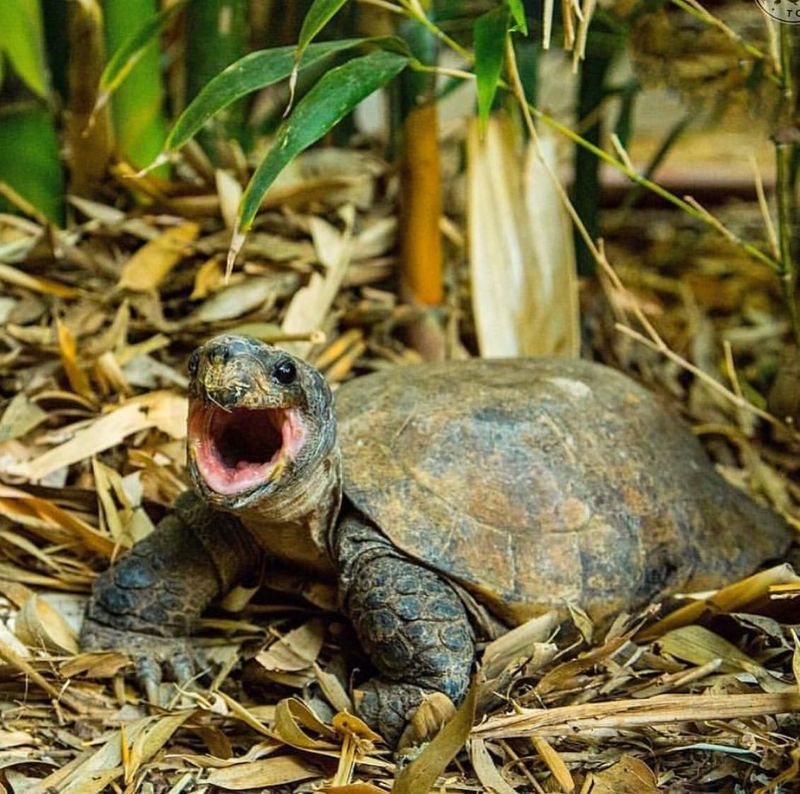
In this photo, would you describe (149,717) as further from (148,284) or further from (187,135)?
(148,284)

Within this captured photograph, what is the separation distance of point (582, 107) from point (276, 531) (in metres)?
1.85

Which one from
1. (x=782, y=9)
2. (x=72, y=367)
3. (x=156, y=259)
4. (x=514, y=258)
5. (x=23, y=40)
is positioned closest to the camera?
(x=782, y=9)

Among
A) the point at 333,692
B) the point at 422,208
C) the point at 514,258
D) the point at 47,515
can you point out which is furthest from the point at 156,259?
the point at 333,692

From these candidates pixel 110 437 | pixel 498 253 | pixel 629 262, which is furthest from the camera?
pixel 629 262

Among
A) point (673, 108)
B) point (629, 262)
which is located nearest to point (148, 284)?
point (629, 262)

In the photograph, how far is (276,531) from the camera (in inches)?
81.2

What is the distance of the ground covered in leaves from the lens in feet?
5.60

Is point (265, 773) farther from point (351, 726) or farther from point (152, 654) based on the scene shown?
→ point (152, 654)

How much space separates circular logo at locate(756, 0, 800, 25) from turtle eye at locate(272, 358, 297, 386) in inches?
48.8

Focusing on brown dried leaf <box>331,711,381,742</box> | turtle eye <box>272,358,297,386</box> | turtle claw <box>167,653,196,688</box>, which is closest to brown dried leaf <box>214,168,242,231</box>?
turtle eye <box>272,358,297,386</box>

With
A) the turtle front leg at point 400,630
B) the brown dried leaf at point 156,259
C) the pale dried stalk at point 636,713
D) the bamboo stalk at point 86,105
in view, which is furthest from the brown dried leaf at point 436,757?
the bamboo stalk at point 86,105

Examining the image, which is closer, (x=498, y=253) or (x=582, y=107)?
(x=498, y=253)

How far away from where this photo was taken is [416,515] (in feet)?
6.48

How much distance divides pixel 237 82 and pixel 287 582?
100cm
